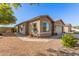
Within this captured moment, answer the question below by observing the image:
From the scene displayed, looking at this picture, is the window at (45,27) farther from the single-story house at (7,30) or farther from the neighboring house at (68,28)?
the single-story house at (7,30)

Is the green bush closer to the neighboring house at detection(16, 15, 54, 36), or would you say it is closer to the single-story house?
the neighboring house at detection(16, 15, 54, 36)

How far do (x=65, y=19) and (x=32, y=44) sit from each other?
78cm

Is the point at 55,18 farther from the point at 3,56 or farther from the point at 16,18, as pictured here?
the point at 3,56

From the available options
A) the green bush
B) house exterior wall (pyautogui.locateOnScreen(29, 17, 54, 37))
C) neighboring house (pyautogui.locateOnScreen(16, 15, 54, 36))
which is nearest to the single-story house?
neighboring house (pyautogui.locateOnScreen(16, 15, 54, 36))

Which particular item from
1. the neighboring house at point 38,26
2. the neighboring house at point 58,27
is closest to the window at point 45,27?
the neighboring house at point 38,26

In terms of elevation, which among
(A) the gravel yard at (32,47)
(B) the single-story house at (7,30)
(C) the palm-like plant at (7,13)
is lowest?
(A) the gravel yard at (32,47)

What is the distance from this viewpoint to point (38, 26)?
3174 mm

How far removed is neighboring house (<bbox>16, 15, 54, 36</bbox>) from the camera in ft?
10.2

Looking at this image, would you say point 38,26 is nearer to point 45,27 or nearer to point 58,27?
point 45,27

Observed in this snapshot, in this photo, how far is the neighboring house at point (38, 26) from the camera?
3.11m

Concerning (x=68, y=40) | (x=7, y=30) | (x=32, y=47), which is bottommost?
(x=32, y=47)

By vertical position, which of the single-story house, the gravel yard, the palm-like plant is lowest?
the gravel yard

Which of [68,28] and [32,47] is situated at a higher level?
[68,28]

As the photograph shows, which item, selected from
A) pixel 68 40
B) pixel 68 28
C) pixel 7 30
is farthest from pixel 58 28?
pixel 7 30
